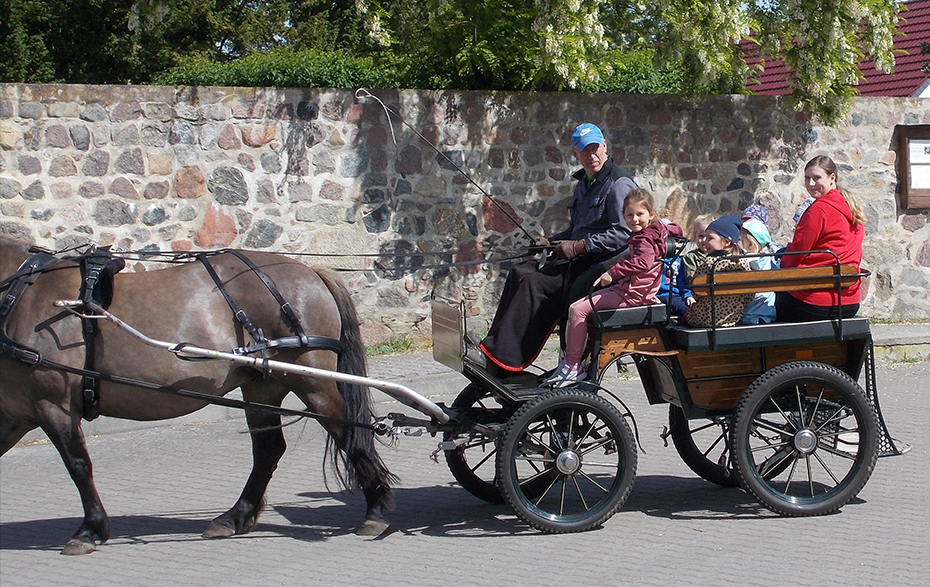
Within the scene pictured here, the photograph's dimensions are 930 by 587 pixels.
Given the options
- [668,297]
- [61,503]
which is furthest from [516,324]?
[61,503]

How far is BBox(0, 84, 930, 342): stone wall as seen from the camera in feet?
31.8

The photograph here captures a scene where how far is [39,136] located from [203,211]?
62.6 inches

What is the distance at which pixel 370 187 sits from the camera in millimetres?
10703

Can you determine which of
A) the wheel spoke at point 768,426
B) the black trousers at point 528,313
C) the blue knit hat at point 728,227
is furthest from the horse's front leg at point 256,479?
the blue knit hat at point 728,227

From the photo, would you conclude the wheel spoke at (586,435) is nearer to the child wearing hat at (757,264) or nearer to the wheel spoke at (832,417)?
the child wearing hat at (757,264)

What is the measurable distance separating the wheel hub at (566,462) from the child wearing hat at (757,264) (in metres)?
1.27

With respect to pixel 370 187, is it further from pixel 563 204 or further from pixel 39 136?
pixel 39 136

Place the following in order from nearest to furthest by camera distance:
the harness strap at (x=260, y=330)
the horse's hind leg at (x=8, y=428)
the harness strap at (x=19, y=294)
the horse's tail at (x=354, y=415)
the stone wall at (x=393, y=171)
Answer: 1. the harness strap at (x=19, y=294)
2. the harness strap at (x=260, y=330)
3. the horse's hind leg at (x=8, y=428)
4. the horse's tail at (x=354, y=415)
5. the stone wall at (x=393, y=171)

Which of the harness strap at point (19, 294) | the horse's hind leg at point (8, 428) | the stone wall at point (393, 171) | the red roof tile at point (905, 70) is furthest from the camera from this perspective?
the red roof tile at point (905, 70)

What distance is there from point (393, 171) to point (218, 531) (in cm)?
560

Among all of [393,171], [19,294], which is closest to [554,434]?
[19,294]

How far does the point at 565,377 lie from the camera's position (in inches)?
232

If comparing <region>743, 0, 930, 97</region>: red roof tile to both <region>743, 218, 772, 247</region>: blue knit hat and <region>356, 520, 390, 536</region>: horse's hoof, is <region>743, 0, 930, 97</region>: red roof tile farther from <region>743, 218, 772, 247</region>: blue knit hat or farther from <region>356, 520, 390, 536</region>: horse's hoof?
<region>356, 520, 390, 536</region>: horse's hoof

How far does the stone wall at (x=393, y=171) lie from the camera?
381 inches
